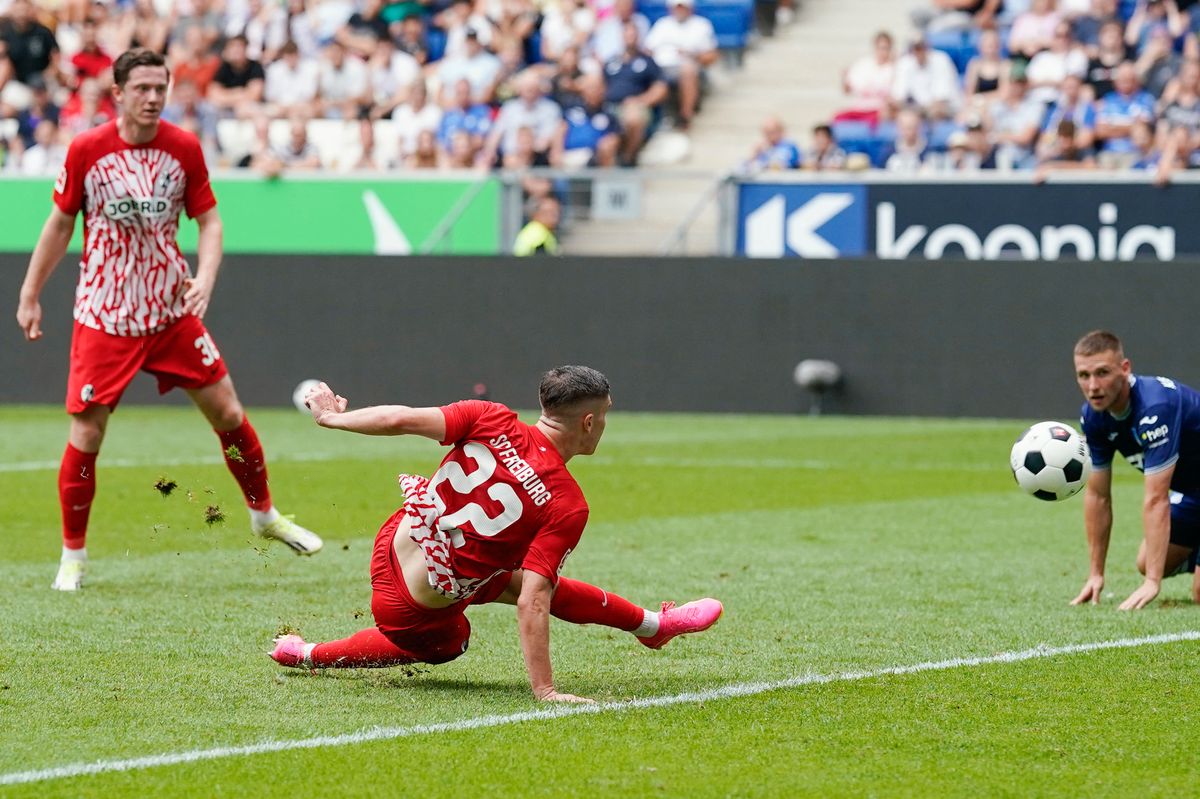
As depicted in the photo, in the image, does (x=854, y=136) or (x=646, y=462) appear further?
(x=854, y=136)

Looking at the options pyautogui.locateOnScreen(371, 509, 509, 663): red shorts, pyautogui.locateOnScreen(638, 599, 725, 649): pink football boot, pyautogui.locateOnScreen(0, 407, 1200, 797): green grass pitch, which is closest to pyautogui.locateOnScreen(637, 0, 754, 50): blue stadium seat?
pyautogui.locateOnScreen(0, 407, 1200, 797): green grass pitch

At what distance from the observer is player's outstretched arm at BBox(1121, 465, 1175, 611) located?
771 cm

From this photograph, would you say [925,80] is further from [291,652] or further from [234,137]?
[291,652]

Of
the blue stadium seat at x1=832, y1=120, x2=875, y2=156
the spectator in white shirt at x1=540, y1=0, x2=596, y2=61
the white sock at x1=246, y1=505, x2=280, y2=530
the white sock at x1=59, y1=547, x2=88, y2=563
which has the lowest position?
the white sock at x1=59, y1=547, x2=88, y2=563

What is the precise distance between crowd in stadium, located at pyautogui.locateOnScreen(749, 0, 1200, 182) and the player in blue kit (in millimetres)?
10539

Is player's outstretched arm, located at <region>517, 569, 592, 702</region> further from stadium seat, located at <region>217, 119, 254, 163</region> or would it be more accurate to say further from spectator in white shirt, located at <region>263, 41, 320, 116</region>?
spectator in white shirt, located at <region>263, 41, 320, 116</region>

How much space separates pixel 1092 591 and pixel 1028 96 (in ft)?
41.9

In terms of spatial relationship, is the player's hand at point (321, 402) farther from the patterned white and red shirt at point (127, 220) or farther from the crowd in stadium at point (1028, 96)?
the crowd in stadium at point (1028, 96)

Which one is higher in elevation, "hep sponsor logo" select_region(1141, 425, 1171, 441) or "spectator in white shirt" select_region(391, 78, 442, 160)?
"spectator in white shirt" select_region(391, 78, 442, 160)

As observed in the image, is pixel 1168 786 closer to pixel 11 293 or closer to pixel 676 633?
pixel 676 633

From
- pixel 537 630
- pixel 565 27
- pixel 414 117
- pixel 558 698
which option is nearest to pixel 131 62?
pixel 537 630

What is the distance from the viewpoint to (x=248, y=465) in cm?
860

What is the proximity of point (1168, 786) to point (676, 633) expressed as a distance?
1.94 meters

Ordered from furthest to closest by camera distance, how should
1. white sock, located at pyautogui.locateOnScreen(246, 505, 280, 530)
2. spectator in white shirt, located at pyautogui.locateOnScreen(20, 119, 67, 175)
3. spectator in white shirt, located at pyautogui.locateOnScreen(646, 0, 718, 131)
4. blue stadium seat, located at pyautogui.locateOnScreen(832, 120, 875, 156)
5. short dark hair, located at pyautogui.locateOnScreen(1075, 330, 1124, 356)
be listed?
spectator in white shirt, located at pyautogui.locateOnScreen(646, 0, 718, 131) < spectator in white shirt, located at pyautogui.locateOnScreen(20, 119, 67, 175) < blue stadium seat, located at pyautogui.locateOnScreen(832, 120, 875, 156) < white sock, located at pyautogui.locateOnScreen(246, 505, 280, 530) < short dark hair, located at pyautogui.locateOnScreen(1075, 330, 1124, 356)
